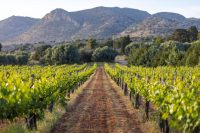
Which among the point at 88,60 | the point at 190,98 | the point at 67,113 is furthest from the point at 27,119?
the point at 88,60

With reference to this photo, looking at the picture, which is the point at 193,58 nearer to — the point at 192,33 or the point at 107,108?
the point at 107,108

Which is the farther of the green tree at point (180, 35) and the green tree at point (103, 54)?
the green tree at point (180, 35)

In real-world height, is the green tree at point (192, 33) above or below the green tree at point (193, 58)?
above

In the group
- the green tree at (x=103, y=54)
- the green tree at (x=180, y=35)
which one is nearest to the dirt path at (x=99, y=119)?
the green tree at (x=103, y=54)

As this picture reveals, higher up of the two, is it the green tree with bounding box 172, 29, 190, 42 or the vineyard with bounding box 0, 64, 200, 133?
the green tree with bounding box 172, 29, 190, 42

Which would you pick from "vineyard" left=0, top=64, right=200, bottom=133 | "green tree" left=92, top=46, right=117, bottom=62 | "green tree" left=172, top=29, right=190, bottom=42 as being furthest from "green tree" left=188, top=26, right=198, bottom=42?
"vineyard" left=0, top=64, right=200, bottom=133

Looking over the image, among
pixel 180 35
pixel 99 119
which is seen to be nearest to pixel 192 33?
pixel 180 35

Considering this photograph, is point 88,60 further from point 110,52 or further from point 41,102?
point 41,102

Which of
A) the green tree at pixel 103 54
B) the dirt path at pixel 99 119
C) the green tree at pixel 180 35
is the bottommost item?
the green tree at pixel 103 54

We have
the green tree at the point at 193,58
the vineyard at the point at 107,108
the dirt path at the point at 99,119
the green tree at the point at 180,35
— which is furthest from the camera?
the green tree at the point at 180,35

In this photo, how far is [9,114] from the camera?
12.3 meters

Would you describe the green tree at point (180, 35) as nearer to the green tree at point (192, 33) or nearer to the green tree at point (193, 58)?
the green tree at point (192, 33)

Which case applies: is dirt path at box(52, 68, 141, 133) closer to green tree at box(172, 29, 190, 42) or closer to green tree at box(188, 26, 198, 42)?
green tree at box(172, 29, 190, 42)

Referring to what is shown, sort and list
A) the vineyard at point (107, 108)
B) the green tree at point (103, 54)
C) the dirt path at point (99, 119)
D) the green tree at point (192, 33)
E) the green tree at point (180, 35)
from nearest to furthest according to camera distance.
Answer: the vineyard at point (107, 108)
the dirt path at point (99, 119)
the green tree at point (103, 54)
the green tree at point (180, 35)
the green tree at point (192, 33)
